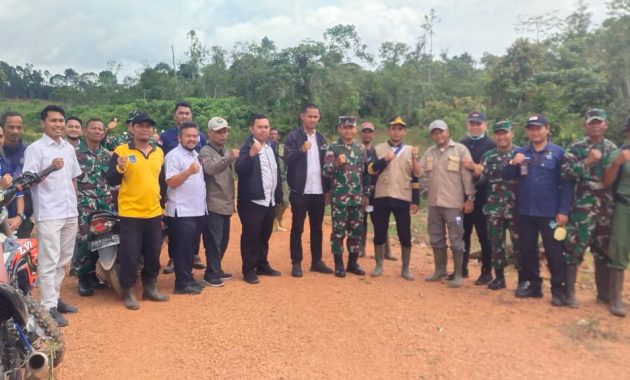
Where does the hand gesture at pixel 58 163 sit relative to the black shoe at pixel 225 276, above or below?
above

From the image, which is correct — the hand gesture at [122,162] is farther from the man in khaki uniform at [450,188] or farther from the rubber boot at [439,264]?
the rubber boot at [439,264]

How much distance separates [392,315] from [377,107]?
78.7 feet

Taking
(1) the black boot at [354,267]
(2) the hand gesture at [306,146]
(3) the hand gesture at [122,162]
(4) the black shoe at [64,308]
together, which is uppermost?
(2) the hand gesture at [306,146]

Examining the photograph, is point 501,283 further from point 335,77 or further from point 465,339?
point 335,77

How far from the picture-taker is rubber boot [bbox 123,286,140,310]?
15.6 feet

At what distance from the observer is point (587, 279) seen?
7215mm

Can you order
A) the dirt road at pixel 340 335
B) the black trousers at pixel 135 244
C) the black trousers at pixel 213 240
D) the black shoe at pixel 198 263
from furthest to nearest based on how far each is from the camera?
the black shoe at pixel 198 263 < the black trousers at pixel 213 240 < the black trousers at pixel 135 244 < the dirt road at pixel 340 335

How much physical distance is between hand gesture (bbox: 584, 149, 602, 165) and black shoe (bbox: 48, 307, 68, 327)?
199 inches

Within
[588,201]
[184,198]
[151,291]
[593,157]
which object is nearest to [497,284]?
[588,201]

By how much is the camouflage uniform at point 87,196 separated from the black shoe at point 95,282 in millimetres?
101

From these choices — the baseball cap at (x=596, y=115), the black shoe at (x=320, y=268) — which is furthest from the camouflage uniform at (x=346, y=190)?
the baseball cap at (x=596, y=115)

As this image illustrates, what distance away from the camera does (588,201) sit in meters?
5.17

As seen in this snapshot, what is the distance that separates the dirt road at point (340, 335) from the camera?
3.71 m

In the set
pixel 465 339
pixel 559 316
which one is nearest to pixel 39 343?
pixel 465 339
